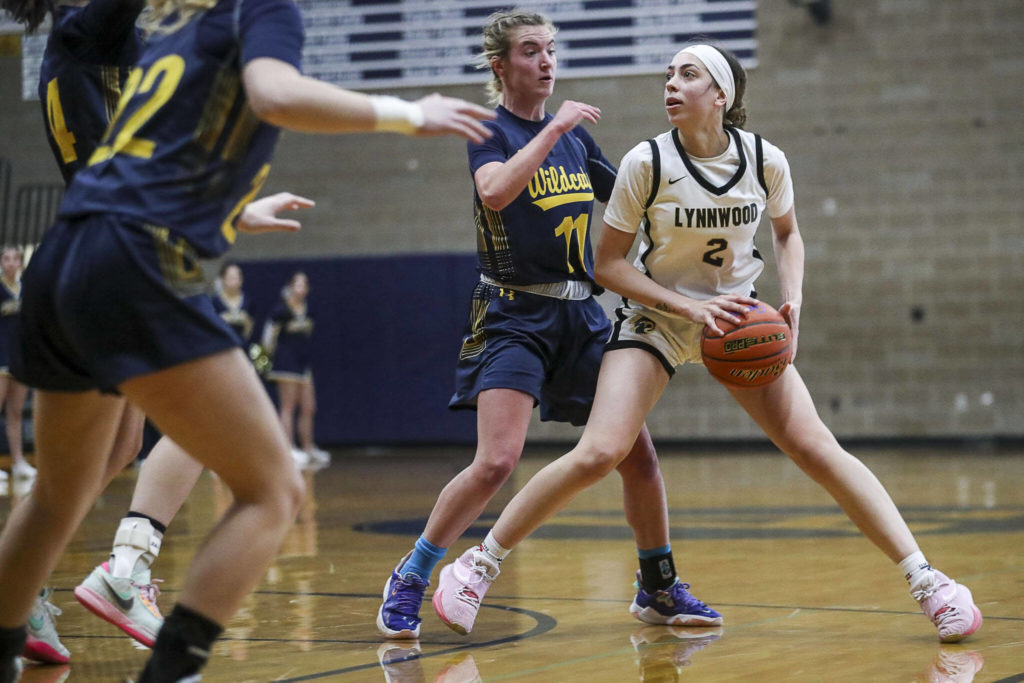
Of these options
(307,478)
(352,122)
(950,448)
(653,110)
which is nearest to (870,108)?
(653,110)

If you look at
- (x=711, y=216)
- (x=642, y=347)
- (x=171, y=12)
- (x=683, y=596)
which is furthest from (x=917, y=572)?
(x=171, y=12)

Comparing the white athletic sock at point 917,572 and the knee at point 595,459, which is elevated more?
the knee at point 595,459

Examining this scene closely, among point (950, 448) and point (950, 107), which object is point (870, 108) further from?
point (950, 448)

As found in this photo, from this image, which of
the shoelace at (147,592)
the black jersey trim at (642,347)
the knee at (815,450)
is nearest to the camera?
the shoelace at (147,592)

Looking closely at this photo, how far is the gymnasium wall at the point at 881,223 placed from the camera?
1242 centimetres

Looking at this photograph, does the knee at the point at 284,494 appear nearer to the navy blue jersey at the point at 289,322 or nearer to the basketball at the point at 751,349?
the basketball at the point at 751,349

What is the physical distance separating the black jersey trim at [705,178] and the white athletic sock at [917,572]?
1.13m

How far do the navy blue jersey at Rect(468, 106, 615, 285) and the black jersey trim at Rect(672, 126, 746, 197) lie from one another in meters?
0.42

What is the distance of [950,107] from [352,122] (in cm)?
1136

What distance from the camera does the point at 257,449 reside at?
2.28 metres

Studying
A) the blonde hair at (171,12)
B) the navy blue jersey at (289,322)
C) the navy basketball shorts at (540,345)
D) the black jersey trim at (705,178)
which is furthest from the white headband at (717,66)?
the navy blue jersey at (289,322)

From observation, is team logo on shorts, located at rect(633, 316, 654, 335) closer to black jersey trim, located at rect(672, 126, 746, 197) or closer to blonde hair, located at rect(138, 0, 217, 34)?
black jersey trim, located at rect(672, 126, 746, 197)

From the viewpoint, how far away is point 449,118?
7.70 ft

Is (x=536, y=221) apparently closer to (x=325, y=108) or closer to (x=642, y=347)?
(x=642, y=347)
